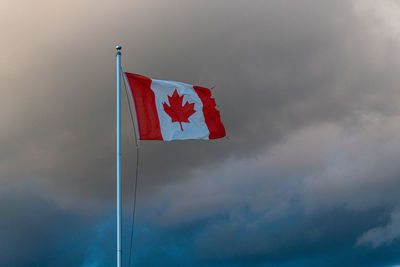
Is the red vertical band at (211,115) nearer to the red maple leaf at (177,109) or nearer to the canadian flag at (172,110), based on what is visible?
the canadian flag at (172,110)

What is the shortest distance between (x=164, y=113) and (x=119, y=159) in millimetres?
6338

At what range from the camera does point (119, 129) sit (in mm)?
37500

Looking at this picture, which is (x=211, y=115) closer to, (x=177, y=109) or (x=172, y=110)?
(x=177, y=109)

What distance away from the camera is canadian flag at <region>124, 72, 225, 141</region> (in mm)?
39188

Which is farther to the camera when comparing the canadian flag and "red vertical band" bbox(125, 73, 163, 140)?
the canadian flag

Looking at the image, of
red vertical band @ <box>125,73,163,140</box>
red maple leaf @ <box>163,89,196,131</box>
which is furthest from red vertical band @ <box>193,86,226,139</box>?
red vertical band @ <box>125,73,163,140</box>

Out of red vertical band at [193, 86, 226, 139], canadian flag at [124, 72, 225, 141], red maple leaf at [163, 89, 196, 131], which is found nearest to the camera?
canadian flag at [124, 72, 225, 141]

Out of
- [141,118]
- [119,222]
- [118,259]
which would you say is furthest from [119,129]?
[118,259]

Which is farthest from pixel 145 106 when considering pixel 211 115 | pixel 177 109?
pixel 211 115

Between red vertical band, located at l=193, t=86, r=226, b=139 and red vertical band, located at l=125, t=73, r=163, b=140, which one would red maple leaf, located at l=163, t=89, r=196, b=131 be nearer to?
red vertical band, located at l=125, t=73, r=163, b=140

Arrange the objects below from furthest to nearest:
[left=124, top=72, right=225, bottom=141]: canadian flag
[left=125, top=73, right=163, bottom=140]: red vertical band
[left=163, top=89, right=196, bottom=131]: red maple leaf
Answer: [left=163, top=89, right=196, bottom=131]: red maple leaf
[left=124, top=72, right=225, bottom=141]: canadian flag
[left=125, top=73, right=163, bottom=140]: red vertical band

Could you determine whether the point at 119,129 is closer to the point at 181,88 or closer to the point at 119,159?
the point at 119,159

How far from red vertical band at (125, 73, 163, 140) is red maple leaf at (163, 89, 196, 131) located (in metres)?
1.67

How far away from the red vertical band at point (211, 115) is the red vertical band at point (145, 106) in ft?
19.5
